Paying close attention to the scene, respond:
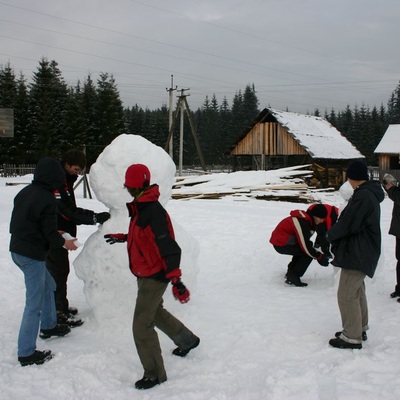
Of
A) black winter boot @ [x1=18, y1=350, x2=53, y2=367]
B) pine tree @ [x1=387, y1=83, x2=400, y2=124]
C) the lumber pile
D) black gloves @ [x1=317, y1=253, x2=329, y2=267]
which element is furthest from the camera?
pine tree @ [x1=387, y1=83, x2=400, y2=124]

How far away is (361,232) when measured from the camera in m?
3.96

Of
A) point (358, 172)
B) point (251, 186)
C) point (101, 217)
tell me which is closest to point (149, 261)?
point (101, 217)

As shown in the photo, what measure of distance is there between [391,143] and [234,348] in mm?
28654

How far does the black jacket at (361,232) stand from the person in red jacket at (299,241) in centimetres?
189

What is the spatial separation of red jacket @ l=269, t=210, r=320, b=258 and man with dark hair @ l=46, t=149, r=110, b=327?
271cm

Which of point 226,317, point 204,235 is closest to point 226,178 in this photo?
point 204,235

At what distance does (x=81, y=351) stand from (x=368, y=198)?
9.85ft

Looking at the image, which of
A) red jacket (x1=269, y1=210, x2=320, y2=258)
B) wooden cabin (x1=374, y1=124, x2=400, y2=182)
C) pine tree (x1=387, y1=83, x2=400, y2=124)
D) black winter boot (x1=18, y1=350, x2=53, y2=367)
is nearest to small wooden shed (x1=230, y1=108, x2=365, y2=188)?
wooden cabin (x1=374, y1=124, x2=400, y2=182)

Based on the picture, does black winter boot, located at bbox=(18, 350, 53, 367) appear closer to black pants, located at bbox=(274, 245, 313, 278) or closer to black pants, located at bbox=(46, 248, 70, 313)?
black pants, located at bbox=(46, 248, 70, 313)

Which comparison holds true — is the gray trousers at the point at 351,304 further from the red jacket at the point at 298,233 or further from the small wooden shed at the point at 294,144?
the small wooden shed at the point at 294,144

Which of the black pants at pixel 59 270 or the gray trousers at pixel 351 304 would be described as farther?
the black pants at pixel 59 270

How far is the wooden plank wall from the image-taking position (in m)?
24.7

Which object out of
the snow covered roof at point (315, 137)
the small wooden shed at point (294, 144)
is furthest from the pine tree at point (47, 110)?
the snow covered roof at point (315, 137)

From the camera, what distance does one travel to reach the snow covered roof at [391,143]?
27938mm
